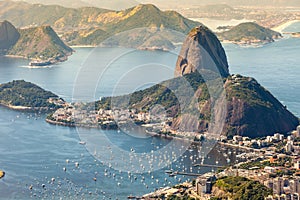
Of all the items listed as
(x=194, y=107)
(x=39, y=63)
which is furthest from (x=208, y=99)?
(x=39, y=63)

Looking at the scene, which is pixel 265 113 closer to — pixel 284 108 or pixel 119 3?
pixel 284 108

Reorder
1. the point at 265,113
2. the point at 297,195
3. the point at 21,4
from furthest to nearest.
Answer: the point at 21,4, the point at 265,113, the point at 297,195

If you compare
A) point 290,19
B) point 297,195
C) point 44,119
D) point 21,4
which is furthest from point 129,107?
point 21,4

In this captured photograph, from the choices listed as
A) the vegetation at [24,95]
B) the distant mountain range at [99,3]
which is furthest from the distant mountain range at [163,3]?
the vegetation at [24,95]

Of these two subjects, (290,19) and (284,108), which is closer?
(284,108)

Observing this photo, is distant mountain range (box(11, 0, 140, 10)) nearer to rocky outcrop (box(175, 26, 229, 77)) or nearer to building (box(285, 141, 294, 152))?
rocky outcrop (box(175, 26, 229, 77))

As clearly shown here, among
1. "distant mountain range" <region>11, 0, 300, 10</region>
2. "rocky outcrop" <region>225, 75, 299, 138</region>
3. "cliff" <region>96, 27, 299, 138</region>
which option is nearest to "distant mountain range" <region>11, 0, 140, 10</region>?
"distant mountain range" <region>11, 0, 300, 10</region>

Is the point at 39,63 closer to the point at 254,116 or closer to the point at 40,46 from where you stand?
the point at 40,46
